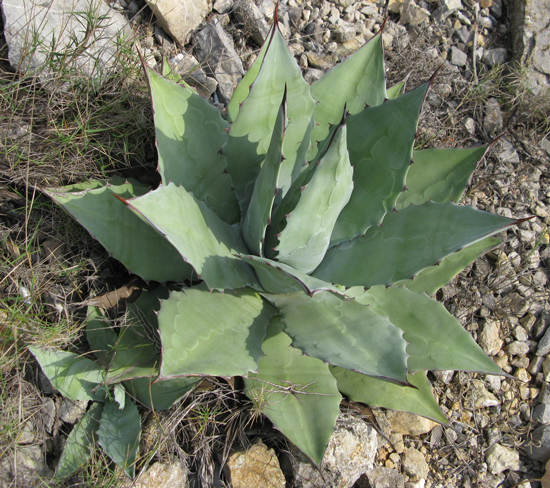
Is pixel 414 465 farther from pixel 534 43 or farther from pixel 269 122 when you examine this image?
pixel 534 43

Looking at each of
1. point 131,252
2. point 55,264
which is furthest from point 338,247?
point 55,264

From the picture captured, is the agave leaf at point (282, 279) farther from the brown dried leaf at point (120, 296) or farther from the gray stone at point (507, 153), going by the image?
the gray stone at point (507, 153)

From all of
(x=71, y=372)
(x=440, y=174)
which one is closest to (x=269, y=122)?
(x=440, y=174)

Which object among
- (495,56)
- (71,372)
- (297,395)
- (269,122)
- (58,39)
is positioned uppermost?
(58,39)

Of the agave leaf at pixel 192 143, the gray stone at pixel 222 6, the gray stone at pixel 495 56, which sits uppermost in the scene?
the gray stone at pixel 222 6

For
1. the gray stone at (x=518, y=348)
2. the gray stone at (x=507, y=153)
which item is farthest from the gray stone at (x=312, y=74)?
the gray stone at (x=518, y=348)

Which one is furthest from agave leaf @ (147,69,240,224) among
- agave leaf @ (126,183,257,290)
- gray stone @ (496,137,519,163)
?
gray stone @ (496,137,519,163)

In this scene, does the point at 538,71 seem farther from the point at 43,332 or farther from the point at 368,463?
the point at 43,332
